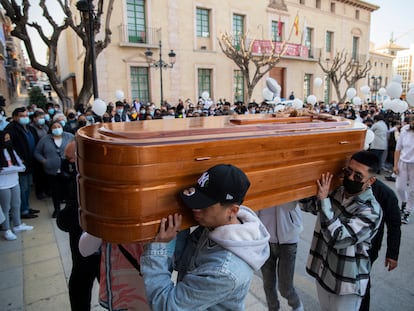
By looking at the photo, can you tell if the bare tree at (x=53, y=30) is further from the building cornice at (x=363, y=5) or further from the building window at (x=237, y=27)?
the building cornice at (x=363, y=5)

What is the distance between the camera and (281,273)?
233 centimetres

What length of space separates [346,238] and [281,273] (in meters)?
0.82

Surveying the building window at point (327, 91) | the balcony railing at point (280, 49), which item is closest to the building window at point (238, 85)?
the balcony railing at point (280, 49)

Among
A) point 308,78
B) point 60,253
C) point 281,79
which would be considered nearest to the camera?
point 60,253

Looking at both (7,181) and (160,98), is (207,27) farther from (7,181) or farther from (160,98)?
(7,181)

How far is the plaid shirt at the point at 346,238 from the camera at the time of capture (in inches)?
66.9

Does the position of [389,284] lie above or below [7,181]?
below

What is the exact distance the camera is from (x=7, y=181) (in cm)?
398

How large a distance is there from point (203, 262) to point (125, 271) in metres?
0.48

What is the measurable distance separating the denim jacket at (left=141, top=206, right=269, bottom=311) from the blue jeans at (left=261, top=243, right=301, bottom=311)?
3.78 feet

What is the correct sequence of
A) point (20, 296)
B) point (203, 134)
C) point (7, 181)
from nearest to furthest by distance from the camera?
point (203, 134)
point (20, 296)
point (7, 181)

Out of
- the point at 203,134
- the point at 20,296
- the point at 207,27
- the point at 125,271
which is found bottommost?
the point at 20,296

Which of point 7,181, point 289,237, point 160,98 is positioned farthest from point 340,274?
point 160,98

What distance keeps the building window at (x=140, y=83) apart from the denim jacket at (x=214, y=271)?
19.0 metres
